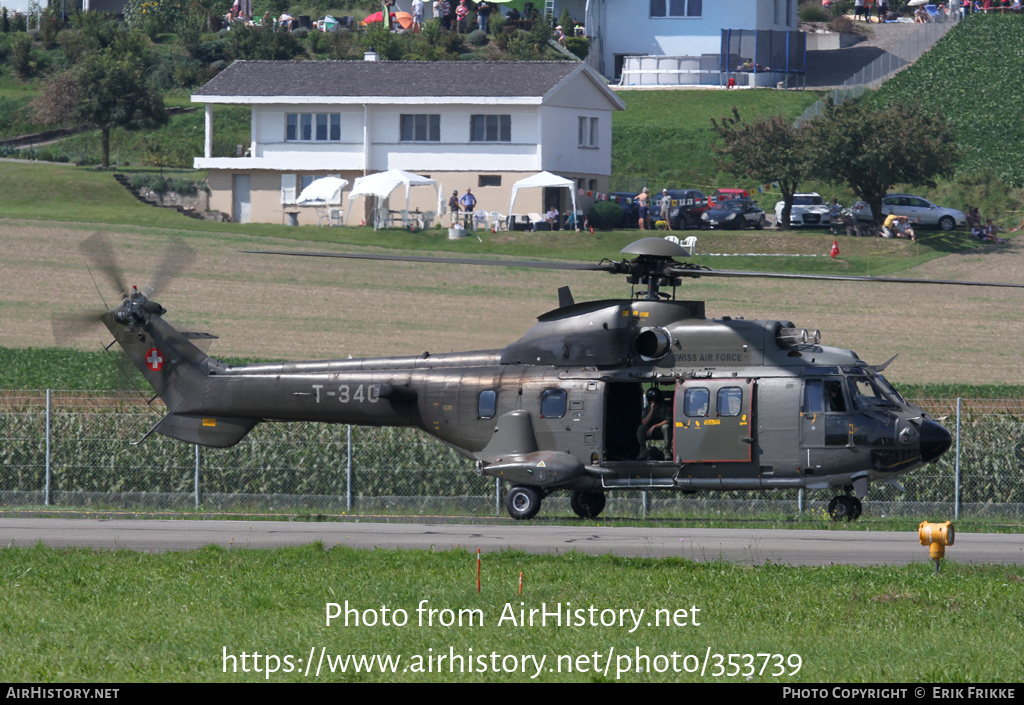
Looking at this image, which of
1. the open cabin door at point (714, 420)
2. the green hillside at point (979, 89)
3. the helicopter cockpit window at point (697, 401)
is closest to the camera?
the open cabin door at point (714, 420)

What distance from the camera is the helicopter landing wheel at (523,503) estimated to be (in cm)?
2253

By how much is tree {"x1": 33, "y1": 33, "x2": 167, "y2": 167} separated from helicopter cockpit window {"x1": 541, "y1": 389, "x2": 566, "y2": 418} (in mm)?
59859

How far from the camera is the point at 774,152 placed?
2601 inches

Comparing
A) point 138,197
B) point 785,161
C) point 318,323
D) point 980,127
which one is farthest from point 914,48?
point 318,323

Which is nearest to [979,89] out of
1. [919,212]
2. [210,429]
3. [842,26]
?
[842,26]

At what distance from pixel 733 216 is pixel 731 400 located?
42.9 meters

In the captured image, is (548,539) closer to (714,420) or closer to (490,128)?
(714,420)

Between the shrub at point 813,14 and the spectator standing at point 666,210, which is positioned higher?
the shrub at point 813,14

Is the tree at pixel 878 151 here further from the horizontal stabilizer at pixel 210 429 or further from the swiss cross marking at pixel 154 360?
the swiss cross marking at pixel 154 360

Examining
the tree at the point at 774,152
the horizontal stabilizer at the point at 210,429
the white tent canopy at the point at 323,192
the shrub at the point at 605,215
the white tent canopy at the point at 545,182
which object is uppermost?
→ the tree at the point at 774,152

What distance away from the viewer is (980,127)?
83688 mm

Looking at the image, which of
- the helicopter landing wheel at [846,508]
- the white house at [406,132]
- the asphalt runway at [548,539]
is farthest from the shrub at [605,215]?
the helicopter landing wheel at [846,508]

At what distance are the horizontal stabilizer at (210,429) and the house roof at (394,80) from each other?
47.3m

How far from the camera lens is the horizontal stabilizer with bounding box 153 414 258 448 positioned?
938 inches
